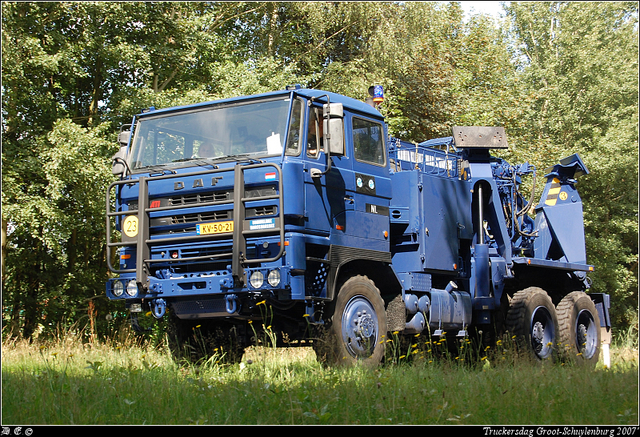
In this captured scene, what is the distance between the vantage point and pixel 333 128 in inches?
309

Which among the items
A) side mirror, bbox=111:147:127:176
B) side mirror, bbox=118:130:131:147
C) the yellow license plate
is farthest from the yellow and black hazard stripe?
side mirror, bbox=111:147:127:176

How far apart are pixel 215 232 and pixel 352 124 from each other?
2398 mm

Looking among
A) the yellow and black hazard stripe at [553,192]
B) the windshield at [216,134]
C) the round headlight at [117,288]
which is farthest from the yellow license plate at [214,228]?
the yellow and black hazard stripe at [553,192]

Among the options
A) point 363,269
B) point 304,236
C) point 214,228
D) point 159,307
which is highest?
point 214,228

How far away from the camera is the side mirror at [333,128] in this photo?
7.79 metres

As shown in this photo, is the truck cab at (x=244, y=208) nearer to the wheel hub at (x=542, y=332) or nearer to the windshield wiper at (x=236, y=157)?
the windshield wiper at (x=236, y=157)

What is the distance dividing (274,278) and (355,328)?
1477 mm

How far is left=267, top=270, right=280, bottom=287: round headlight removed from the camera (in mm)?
7305

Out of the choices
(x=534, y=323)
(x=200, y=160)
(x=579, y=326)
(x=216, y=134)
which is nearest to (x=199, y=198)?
(x=200, y=160)

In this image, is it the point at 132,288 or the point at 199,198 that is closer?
the point at 199,198

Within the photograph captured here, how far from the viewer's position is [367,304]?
8594mm

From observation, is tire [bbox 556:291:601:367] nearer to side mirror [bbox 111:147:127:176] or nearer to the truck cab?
the truck cab

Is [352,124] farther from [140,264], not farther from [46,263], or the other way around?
[46,263]

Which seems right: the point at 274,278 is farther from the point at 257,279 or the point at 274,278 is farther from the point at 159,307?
the point at 159,307
